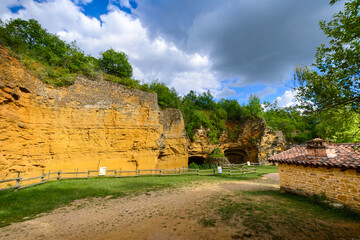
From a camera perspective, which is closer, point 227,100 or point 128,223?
point 128,223

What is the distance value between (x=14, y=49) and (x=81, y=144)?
10.3m

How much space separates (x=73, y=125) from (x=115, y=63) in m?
13.0

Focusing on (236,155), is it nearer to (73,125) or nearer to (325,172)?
(325,172)

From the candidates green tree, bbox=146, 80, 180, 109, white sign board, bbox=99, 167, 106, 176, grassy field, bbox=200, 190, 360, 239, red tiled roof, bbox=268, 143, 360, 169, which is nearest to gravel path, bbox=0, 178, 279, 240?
grassy field, bbox=200, 190, 360, 239

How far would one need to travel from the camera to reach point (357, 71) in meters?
4.61

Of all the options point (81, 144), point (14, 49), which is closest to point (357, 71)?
point (81, 144)

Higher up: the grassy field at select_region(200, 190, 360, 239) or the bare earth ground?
the bare earth ground

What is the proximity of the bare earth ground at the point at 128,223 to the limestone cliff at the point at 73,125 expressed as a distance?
834 cm

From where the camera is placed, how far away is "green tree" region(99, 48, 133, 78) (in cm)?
2236

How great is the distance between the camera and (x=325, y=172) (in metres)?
7.53

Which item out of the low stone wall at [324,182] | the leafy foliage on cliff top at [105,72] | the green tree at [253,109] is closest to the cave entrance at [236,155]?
the leafy foliage on cliff top at [105,72]

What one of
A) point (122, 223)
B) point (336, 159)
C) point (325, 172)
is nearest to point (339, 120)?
point (336, 159)

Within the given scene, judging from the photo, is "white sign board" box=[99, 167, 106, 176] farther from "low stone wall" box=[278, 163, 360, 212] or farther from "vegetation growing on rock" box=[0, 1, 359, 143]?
"low stone wall" box=[278, 163, 360, 212]

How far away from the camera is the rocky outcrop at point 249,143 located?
2789 centimetres
